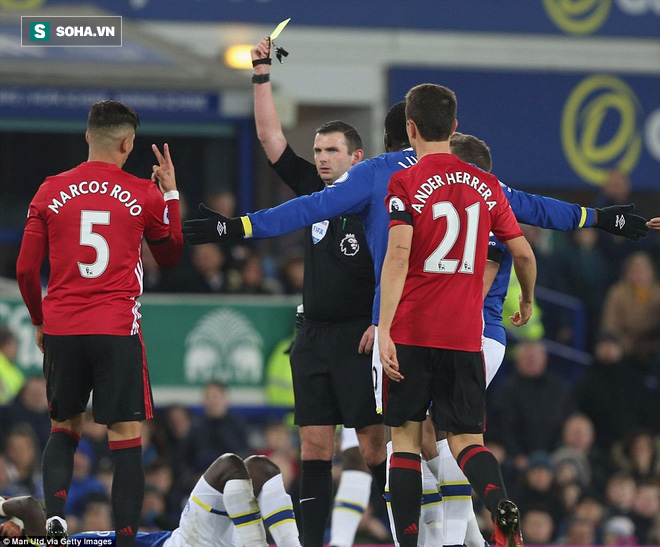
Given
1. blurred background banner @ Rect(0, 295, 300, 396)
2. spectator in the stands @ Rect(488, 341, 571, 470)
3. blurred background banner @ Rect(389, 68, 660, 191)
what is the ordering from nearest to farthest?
blurred background banner @ Rect(0, 295, 300, 396) → spectator in the stands @ Rect(488, 341, 571, 470) → blurred background banner @ Rect(389, 68, 660, 191)

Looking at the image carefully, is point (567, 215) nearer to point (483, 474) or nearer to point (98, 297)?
point (483, 474)

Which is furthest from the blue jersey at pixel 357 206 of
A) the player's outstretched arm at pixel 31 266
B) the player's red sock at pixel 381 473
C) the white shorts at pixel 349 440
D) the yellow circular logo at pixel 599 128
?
the yellow circular logo at pixel 599 128

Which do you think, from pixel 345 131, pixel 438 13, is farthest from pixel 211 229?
pixel 438 13

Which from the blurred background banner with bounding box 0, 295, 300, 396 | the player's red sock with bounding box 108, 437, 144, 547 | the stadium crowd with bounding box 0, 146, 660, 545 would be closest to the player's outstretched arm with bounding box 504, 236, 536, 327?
the player's red sock with bounding box 108, 437, 144, 547

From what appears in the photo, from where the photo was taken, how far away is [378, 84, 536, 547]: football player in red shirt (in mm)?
6086

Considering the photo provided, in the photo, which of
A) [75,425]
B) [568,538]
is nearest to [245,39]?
[568,538]

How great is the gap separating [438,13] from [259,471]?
1178 centimetres

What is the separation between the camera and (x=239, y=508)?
682 cm

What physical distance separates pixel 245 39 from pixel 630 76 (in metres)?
5.12

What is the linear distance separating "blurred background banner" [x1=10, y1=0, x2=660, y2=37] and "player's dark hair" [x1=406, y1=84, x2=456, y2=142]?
35.7 feet

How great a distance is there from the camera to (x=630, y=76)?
18.4 metres

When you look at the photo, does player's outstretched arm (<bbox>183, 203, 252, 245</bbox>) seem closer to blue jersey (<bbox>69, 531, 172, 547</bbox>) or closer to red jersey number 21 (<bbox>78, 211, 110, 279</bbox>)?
red jersey number 21 (<bbox>78, 211, 110, 279</bbox>)

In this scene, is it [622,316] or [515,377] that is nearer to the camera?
[515,377]

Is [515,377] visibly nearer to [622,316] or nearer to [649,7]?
[622,316]
